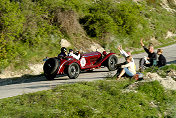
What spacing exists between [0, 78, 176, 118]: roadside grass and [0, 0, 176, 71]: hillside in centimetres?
869

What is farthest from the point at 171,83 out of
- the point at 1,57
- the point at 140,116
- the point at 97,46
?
the point at 97,46

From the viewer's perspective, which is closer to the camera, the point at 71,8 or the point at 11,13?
the point at 11,13

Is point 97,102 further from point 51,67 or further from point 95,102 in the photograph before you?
point 51,67

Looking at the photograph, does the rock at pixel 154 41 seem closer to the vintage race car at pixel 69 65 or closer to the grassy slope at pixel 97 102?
the vintage race car at pixel 69 65

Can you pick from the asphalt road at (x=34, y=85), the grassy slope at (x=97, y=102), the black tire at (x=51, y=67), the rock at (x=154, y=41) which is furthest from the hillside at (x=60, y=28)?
the grassy slope at (x=97, y=102)

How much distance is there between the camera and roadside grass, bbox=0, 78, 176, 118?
7105 mm

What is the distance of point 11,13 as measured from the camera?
17.2 metres

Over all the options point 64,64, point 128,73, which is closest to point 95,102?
point 128,73

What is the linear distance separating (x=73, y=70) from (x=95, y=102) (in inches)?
204

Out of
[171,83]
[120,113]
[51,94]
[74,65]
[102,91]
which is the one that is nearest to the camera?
[120,113]

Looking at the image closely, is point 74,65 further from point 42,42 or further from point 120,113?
point 42,42

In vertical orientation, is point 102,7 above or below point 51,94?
above

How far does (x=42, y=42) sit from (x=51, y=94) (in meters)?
12.8

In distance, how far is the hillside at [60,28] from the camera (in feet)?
56.5
